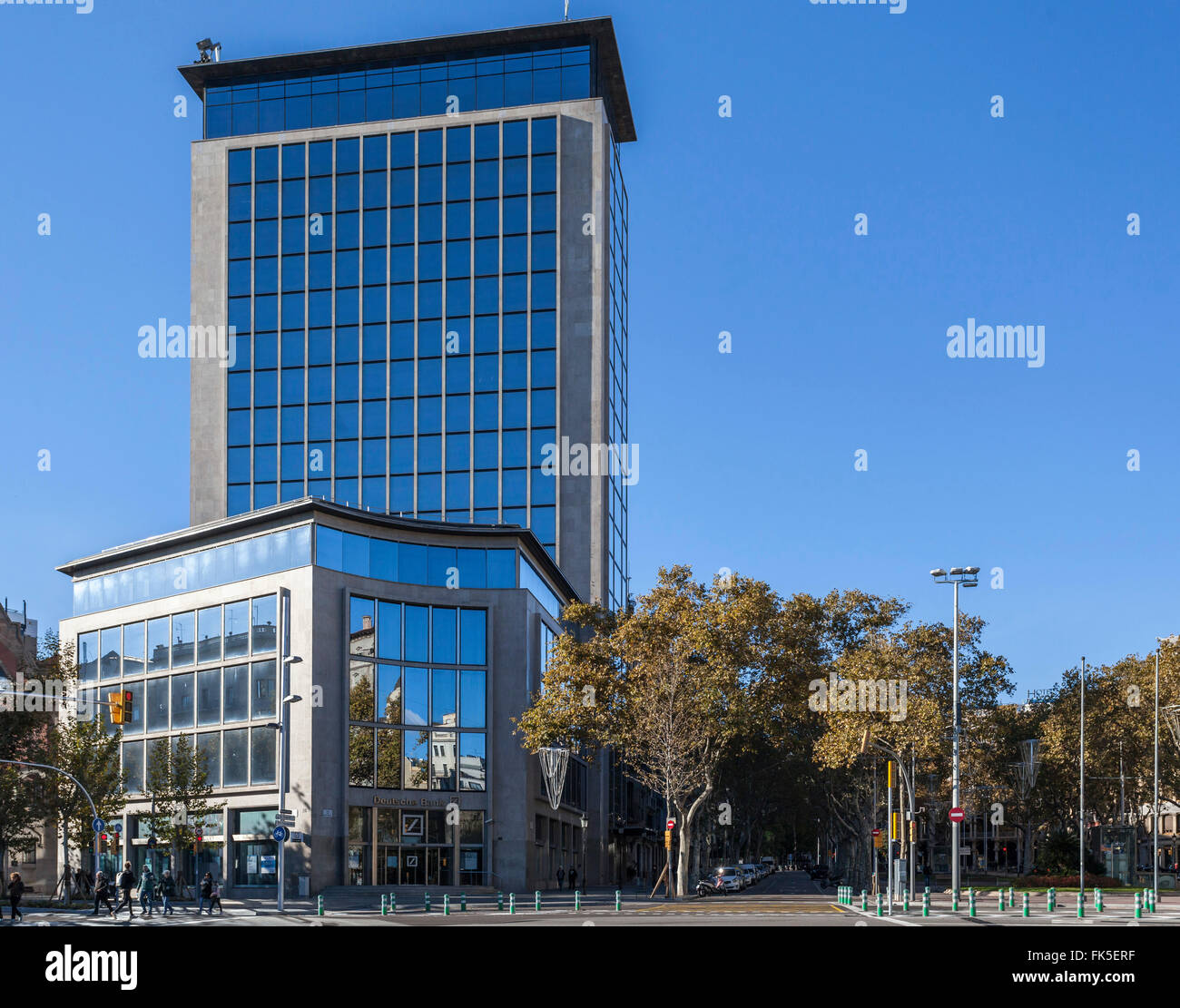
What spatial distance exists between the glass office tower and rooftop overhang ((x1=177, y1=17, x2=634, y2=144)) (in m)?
0.20

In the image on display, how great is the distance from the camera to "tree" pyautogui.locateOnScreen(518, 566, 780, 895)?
60.2 meters

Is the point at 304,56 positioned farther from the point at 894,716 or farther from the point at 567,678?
the point at 894,716

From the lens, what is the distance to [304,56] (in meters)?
103

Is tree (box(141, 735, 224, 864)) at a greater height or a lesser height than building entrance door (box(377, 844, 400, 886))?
greater

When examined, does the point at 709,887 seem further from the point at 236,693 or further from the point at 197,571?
the point at 197,571

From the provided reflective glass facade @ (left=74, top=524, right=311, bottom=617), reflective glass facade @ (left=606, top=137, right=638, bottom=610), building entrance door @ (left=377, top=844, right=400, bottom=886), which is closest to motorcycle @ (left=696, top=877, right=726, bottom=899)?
building entrance door @ (left=377, top=844, right=400, bottom=886)

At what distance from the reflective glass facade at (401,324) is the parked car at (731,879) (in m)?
28.1

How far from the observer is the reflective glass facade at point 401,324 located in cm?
9638

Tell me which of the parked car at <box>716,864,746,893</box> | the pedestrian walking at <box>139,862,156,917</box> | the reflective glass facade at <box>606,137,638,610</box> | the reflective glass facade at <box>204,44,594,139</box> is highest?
the reflective glass facade at <box>204,44,594,139</box>

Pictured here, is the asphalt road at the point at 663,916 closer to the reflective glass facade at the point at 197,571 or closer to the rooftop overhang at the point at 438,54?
the reflective glass facade at the point at 197,571

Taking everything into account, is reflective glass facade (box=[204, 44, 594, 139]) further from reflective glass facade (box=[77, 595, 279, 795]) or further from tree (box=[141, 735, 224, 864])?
tree (box=[141, 735, 224, 864])

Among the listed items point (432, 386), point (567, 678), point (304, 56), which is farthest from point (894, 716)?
point (304, 56)

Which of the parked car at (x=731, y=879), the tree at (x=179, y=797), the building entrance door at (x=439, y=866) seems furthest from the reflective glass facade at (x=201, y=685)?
the parked car at (x=731, y=879)
